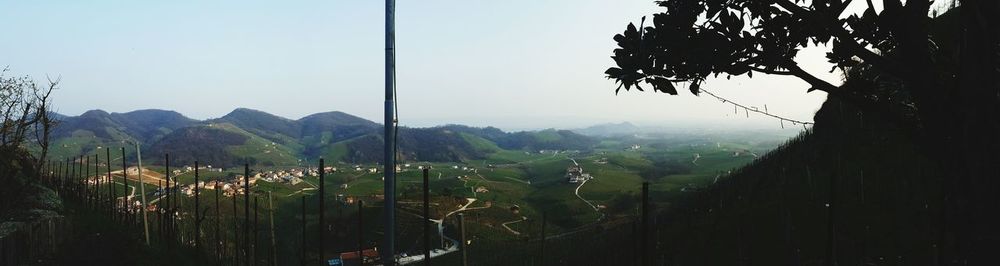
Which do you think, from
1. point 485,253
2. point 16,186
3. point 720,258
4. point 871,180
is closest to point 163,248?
point 16,186

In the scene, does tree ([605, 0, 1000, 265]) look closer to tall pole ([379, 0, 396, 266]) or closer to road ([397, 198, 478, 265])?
tall pole ([379, 0, 396, 266])

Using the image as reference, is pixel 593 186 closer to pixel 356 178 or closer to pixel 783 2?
pixel 356 178

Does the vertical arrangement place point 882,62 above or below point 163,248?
above

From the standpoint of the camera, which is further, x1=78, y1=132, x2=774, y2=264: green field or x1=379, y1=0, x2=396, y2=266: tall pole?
x1=78, y1=132, x2=774, y2=264: green field

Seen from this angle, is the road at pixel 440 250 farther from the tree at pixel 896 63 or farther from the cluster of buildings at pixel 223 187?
the cluster of buildings at pixel 223 187

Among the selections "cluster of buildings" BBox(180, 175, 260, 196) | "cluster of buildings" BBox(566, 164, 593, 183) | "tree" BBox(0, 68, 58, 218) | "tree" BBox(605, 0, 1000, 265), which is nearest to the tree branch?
"tree" BBox(605, 0, 1000, 265)
